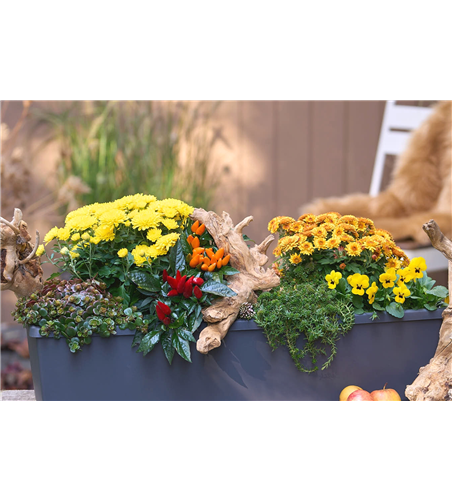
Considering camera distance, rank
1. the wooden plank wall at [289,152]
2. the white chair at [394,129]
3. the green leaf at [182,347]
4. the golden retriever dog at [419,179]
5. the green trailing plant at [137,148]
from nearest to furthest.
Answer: the green leaf at [182,347], the golden retriever dog at [419,179], the green trailing plant at [137,148], the white chair at [394,129], the wooden plank wall at [289,152]

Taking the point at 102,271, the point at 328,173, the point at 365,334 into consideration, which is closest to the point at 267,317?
the point at 365,334

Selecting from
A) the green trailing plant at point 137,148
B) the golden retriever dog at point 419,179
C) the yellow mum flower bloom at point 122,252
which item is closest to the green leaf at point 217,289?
the yellow mum flower bloom at point 122,252

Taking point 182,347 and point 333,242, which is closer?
point 182,347

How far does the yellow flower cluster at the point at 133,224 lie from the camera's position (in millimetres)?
1290

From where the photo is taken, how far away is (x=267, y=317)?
1256 mm

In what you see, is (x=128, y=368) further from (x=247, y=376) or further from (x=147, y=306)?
(x=247, y=376)

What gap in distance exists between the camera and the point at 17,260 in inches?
51.3

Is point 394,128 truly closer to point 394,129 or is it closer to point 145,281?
point 394,129

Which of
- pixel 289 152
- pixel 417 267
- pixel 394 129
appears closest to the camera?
pixel 417 267

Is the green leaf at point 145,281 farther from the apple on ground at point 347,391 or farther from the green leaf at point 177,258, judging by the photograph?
the apple on ground at point 347,391

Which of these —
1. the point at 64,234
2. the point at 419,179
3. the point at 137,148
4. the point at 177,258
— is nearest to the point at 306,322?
the point at 177,258

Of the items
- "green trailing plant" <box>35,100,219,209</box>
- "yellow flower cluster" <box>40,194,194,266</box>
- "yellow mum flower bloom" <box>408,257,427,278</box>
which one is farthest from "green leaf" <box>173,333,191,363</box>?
"green trailing plant" <box>35,100,219,209</box>

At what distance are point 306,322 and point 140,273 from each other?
0.43m

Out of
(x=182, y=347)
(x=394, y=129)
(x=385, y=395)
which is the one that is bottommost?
(x=385, y=395)
